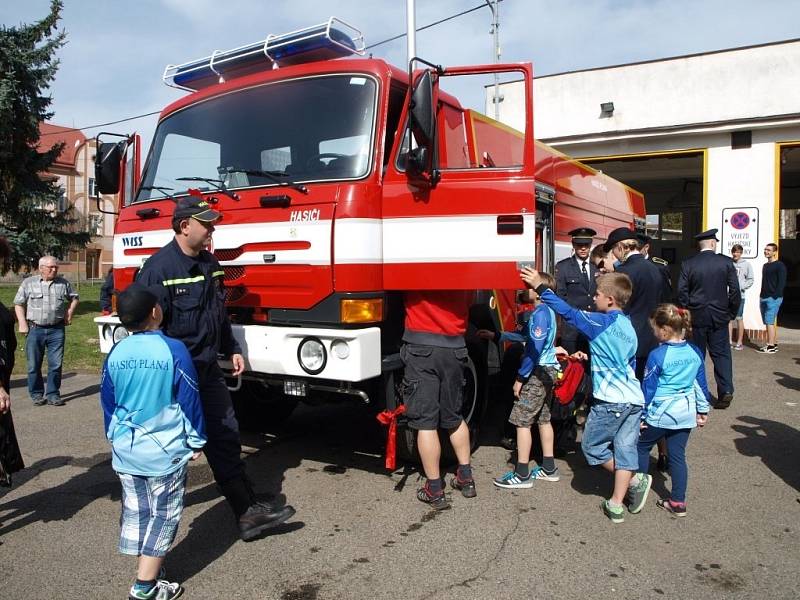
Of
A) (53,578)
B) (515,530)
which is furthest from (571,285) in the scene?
(53,578)

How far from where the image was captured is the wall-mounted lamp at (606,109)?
1318 centimetres

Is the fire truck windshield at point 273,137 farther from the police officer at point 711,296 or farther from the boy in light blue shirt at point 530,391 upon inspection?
the police officer at point 711,296

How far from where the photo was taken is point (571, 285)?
550 centimetres

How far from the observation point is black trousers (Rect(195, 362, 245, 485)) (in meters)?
3.65

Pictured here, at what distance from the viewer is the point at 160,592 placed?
2.96 meters

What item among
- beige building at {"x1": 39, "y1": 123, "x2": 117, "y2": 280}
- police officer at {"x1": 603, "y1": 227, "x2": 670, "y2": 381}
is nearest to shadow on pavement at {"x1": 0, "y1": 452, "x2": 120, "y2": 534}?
police officer at {"x1": 603, "y1": 227, "x2": 670, "y2": 381}

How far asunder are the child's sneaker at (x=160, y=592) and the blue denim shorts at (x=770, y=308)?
1084cm

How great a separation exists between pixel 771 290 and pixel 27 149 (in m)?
18.9

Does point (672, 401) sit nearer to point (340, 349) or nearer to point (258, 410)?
point (340, 349)

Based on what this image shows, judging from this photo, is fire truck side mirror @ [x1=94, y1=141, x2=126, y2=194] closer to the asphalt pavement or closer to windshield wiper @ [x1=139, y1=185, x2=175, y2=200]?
windshield wiper @ [x1=139, y1=185, x2=175, y2=200]

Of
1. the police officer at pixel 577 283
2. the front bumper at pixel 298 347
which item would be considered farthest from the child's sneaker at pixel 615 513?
the police officer at pixel 577 283

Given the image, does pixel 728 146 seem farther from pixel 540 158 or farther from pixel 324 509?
pixel 324 509

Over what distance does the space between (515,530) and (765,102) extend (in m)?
11.2

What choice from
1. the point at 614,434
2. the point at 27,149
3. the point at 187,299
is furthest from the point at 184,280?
the point at 27,149
